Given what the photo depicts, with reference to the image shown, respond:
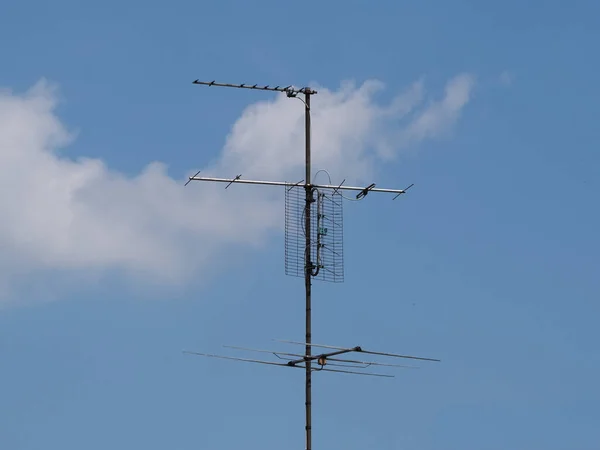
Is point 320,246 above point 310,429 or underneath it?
above

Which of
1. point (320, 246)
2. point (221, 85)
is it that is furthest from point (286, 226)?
point (221, 85)

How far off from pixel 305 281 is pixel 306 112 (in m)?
4.65

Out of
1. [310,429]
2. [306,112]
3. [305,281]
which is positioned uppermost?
[306,112]

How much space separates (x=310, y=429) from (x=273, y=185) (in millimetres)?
6779

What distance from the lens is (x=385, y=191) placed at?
5138cm

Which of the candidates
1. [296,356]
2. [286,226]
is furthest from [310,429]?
[286,226]

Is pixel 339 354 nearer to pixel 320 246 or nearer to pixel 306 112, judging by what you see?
pixel 320 246

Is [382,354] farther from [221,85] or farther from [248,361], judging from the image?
[221,85]

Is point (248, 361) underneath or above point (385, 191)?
underneath

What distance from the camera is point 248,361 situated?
49844 millimetres

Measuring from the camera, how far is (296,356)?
4944 cm

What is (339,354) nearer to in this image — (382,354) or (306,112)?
(382,354)

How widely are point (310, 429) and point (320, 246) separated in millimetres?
5042

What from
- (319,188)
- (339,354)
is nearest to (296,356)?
(339,354)
